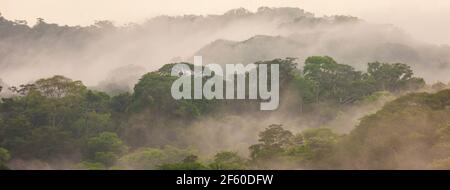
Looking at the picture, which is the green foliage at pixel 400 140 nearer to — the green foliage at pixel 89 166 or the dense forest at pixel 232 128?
the dense forest at pixel 232 128

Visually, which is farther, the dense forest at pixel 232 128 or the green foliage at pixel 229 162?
the green foliage at pixel 229 162

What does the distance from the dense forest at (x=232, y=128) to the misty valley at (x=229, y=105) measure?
0.06 meters

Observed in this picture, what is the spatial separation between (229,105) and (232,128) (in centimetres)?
333

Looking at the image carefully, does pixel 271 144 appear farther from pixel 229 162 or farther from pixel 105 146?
pixel 105 146

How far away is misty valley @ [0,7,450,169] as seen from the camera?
1005 inches

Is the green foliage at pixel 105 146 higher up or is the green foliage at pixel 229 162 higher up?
the green foliage at pixel 105 146

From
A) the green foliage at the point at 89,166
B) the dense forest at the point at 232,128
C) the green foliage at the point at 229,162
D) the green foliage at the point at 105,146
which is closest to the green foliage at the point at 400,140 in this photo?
the dense forest at the point at 232,128

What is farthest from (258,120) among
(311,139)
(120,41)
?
(120,41)

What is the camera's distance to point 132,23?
78.2 m

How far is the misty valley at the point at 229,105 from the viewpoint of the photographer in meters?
25.5

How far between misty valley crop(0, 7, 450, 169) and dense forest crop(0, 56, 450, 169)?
0.06 meters

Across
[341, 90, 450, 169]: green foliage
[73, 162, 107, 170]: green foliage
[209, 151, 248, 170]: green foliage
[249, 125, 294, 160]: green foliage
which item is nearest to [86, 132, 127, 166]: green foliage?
[73, 162, 107, 170]: green foliage
